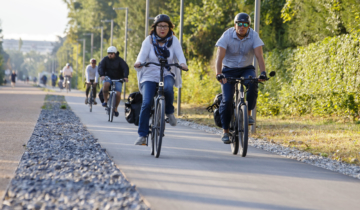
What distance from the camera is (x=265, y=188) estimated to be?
541 cm

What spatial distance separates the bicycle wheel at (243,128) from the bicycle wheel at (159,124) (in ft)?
3.63

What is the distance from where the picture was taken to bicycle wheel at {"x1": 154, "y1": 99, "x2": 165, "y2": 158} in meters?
7.09

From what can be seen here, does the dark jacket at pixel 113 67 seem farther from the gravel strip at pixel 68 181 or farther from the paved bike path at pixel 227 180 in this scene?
the gravel strip at pixel 68 181

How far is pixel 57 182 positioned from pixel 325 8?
1164 cm

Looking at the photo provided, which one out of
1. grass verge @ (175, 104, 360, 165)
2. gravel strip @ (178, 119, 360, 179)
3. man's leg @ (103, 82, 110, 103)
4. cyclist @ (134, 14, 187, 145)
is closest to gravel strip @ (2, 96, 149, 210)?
cyclist @ (134, 14, 187, 145)

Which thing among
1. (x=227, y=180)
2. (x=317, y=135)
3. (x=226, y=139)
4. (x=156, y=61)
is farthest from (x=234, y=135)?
(x=317, y=135)

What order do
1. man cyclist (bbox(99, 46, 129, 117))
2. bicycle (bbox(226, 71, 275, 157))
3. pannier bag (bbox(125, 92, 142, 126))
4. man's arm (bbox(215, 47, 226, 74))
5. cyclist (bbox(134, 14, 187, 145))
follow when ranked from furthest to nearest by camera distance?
man cyclist (bbox(99, 46, 129, 117)), pannier bag (bbox(125, 92, 142, 126)), man's arm (bbox(215, 47, 226, 74)), cyclist (bbox(134, 14, 187, 145)), bicycle (bbox(226, 71, 275, 157))

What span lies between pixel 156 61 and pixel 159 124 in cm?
92

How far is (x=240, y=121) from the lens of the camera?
7.36m

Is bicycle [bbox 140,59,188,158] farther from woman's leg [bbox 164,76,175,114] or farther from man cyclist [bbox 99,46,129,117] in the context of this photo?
man cyclist [bbox 99,46,129,117]

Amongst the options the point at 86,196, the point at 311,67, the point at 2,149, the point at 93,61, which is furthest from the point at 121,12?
the point at 86,196

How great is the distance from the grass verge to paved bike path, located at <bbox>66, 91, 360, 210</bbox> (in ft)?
3.44

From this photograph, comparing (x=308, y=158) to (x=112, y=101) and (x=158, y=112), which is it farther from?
(x=112, y=101)

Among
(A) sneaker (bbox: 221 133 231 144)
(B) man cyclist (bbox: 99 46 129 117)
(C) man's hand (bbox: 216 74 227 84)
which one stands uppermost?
(B) man cyclist (bbox: 99 46 129 117)
